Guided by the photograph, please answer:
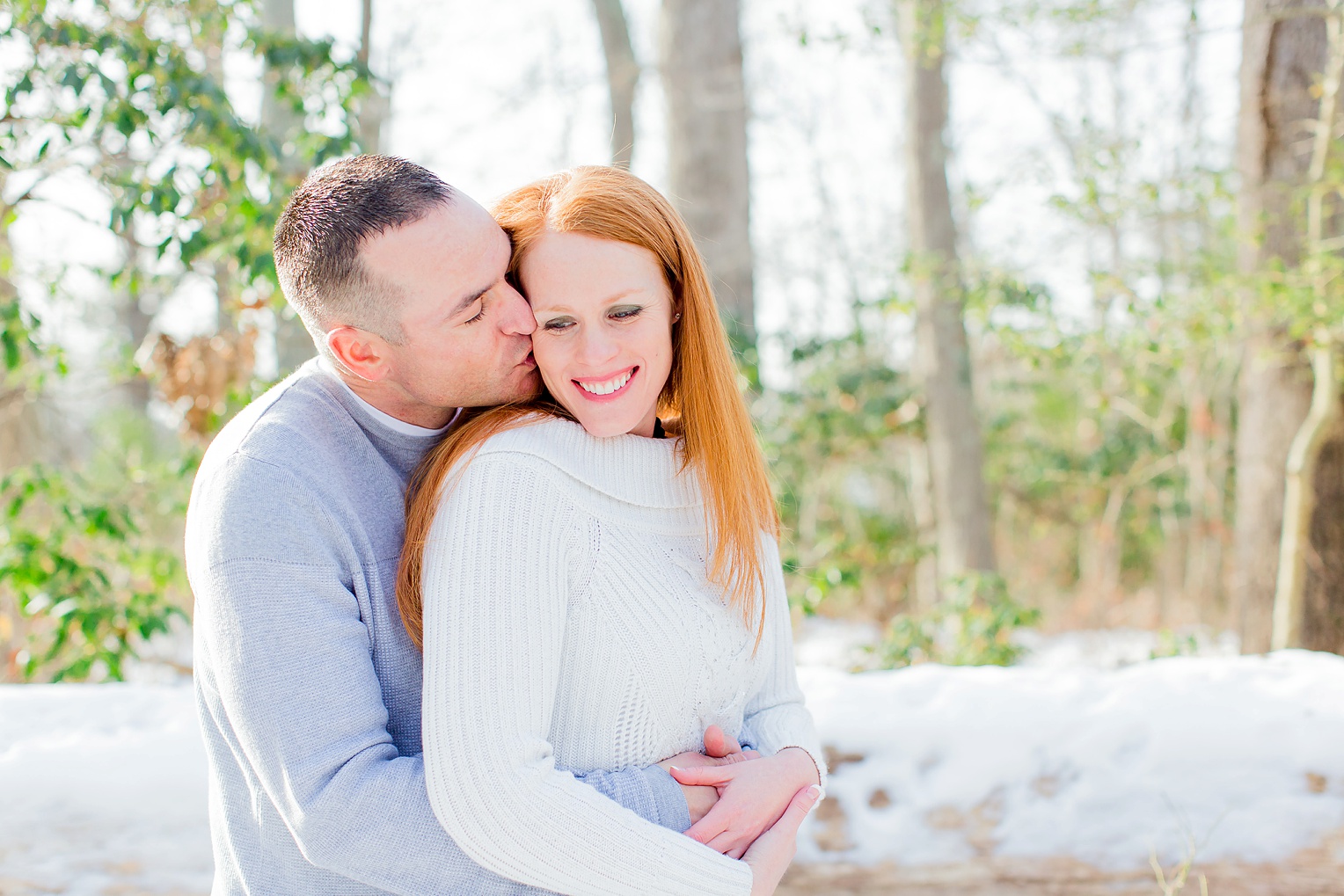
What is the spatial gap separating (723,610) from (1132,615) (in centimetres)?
743

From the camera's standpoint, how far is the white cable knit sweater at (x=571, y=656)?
1.28m

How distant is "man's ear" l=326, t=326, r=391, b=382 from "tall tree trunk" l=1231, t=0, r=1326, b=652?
141 inches

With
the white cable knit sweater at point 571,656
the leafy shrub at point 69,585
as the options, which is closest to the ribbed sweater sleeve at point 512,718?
the white cable knit sweater at point 571,656

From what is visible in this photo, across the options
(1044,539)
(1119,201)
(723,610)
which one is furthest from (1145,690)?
(1044,539)

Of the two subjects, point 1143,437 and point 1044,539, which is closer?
point 1143,437

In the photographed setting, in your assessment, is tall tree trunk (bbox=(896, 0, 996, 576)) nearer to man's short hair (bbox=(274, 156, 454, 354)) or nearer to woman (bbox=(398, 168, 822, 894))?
woman (bbox=(398, 168, 822, 894))

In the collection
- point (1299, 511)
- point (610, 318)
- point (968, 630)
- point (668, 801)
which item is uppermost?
point (610, 318)

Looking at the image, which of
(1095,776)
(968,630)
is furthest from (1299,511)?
(1095,776)

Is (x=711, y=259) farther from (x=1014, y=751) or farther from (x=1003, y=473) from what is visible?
(x=1003, y=473)

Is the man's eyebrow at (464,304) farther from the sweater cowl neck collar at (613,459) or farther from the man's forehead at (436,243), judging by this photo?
the sweater cowl neck collar at (613,459)

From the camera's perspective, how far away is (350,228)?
149cm

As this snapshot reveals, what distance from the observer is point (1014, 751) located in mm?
2217

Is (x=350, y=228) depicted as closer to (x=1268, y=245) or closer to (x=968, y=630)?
(x=968, y=630)

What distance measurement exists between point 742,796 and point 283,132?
3867 mm
